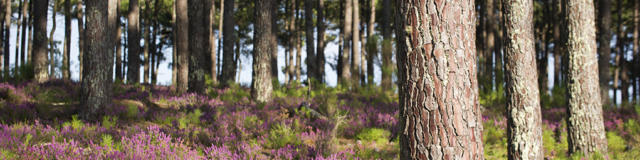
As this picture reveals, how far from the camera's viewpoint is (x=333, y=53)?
93.0 ft

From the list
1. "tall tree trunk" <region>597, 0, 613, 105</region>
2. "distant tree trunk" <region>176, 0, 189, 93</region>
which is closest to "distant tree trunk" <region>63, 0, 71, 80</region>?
"distant tree trunk" <region>176, 0, 189, 93</region>

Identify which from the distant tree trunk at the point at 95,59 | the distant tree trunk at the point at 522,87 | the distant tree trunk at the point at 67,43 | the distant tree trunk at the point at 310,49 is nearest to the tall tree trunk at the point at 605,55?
the distant tree trunk at the point at 522,87

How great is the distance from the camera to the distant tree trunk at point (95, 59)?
22.8 ft

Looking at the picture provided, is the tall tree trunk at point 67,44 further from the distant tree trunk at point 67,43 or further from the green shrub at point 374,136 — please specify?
the green shrub at point 374,136

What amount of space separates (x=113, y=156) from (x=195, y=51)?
21.1ft

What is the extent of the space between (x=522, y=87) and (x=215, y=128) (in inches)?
202

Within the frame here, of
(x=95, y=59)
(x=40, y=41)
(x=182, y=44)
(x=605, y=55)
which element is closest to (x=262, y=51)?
(x=182, y=44)

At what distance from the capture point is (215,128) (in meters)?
6.76

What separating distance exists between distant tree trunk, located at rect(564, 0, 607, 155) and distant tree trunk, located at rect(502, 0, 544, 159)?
1126mm

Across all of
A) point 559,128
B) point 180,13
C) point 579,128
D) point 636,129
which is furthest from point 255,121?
point 636,129

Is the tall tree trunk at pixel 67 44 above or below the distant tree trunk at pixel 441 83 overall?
above

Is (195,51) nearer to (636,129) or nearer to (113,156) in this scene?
(113,156)

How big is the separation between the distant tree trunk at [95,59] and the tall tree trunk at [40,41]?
534 centimetres

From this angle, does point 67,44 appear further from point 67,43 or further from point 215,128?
point 215,128
